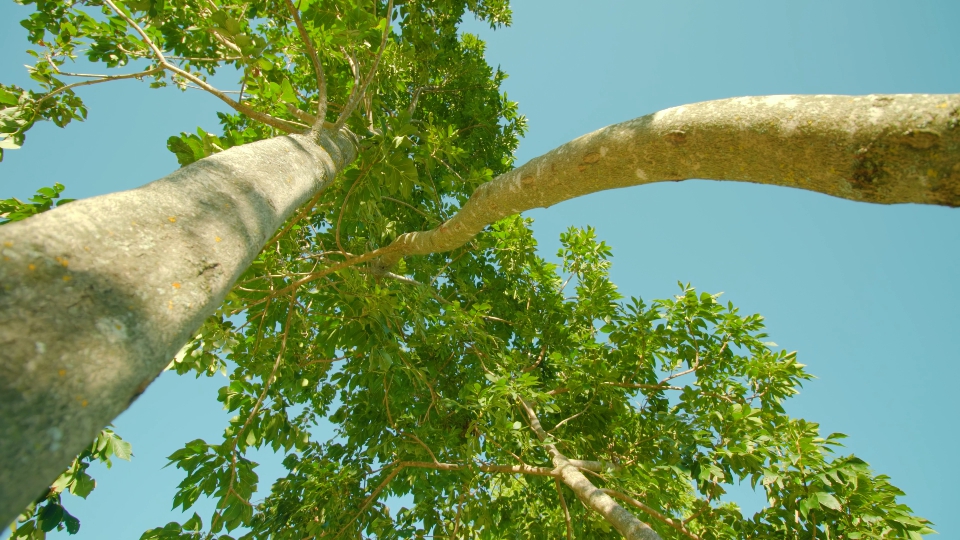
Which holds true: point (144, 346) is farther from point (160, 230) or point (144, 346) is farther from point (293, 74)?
point (293, 74)

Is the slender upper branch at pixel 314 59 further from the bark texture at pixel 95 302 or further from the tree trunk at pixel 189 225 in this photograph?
the bark texture at pixel 95 302

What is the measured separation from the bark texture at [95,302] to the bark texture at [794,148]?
4.45 ft

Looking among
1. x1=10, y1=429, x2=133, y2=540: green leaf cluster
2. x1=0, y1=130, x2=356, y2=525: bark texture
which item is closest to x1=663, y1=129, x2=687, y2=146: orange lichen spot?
x1=0, y1=130, x2=356, y2=525: bark texture

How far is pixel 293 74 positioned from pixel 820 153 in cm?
591

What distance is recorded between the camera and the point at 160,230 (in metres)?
Answer: 1.11

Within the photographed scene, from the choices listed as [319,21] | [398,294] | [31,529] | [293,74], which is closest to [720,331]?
[398,294]

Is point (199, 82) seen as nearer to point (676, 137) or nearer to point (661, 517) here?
point (676, 137)

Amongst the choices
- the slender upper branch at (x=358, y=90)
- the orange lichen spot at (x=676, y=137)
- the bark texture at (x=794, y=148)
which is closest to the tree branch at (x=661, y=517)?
the bark texture at (x=794, y=148)

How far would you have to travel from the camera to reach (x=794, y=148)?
4.21 ft

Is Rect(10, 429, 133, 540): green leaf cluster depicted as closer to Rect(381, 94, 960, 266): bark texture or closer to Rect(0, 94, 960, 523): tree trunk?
Rect(0, 94, 960, 523): tree trunk

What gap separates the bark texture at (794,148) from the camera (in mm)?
1048

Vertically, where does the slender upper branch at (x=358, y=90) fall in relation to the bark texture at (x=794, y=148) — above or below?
above

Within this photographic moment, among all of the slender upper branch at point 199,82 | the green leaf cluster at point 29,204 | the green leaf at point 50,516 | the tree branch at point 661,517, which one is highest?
the slender upper branch at point 199,82

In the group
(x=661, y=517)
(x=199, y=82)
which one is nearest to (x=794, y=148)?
(x=661, y=517)
